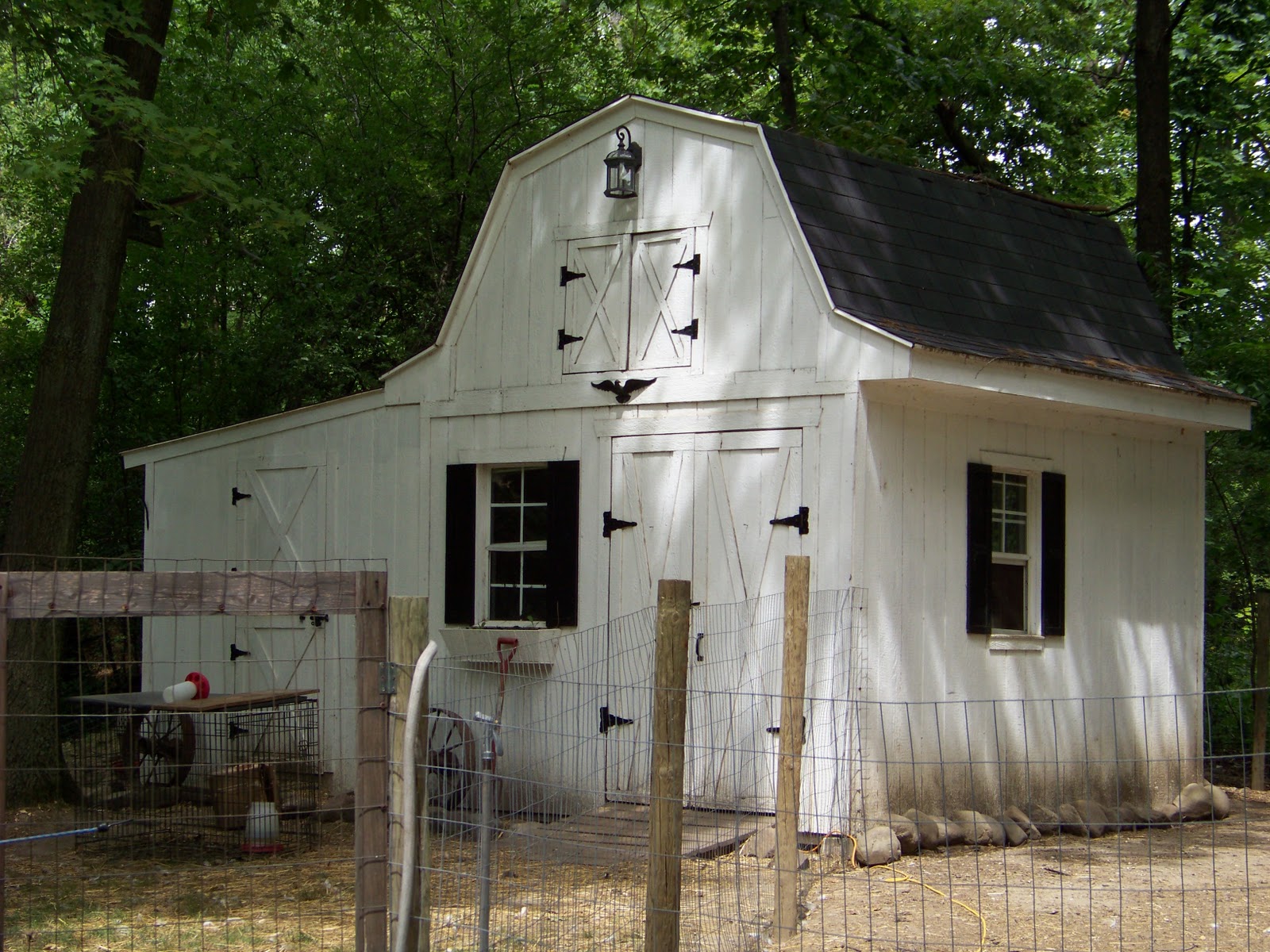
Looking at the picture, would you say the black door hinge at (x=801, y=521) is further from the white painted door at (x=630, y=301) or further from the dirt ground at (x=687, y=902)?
the dirt ground at (x=687, y=902)

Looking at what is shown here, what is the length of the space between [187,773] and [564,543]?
11.0 ft

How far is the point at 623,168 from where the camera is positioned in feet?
33.0

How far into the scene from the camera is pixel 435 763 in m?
10.2

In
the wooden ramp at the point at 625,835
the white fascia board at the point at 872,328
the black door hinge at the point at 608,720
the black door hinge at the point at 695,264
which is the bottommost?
the wooden ramp at the point at 625,835

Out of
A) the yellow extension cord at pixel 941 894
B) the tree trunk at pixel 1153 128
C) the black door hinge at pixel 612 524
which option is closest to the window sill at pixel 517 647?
the black door hinge at pixel 612 524

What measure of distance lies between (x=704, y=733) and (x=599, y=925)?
7.94 feet

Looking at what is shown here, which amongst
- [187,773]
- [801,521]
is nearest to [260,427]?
[187,773]

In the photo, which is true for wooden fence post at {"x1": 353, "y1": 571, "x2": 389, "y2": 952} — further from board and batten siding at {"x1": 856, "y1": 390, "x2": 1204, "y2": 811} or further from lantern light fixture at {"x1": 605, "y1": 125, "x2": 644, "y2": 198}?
lantern light fixture at {"x1": 605, "y1": 125, "x2": 644, "y2": 198}

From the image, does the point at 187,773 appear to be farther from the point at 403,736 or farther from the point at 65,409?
the point at 403,736

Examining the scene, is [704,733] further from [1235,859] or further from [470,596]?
[1235,859]

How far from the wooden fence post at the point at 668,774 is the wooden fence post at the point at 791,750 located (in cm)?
127

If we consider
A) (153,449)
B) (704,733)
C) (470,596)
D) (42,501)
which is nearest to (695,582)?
(704,733)

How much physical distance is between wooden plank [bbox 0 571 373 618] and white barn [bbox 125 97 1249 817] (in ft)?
14.9

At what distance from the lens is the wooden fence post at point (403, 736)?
488 centimetres
